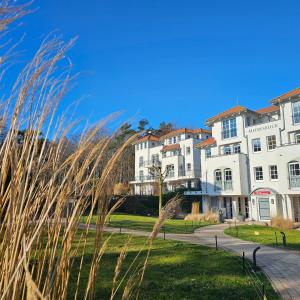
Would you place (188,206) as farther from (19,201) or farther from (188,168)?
(19,201)

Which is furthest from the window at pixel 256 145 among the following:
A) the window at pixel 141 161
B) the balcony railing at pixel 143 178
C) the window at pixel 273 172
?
the window at pixel 141 161

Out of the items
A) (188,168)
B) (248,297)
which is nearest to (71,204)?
(248,297)

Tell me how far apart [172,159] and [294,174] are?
2104cm

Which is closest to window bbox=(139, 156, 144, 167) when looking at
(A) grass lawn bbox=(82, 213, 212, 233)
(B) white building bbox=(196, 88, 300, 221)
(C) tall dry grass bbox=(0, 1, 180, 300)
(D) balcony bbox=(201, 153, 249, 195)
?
(B) white building bbox=(196, 88, 300, 221)

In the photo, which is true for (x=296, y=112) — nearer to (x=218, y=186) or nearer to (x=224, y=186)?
(x=224, y=186)

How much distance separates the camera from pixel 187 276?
7.48 metres

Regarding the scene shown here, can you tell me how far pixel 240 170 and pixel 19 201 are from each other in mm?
30164

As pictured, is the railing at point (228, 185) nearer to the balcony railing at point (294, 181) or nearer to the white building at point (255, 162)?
the white building at point (255, 162)

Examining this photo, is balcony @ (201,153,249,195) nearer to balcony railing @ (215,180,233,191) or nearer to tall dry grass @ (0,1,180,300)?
balcony railing @ (215,180,233,191)

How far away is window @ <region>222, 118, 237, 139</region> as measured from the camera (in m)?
31.2

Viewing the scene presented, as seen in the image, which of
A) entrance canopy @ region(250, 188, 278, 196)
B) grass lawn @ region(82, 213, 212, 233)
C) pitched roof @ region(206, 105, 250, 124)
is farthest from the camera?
pitched roof @ region(206, 105, 250, 124)

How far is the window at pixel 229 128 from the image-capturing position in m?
31.2

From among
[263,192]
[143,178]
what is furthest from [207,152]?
[143,178]

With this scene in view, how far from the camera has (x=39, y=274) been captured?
3.64 feet
